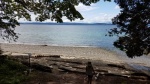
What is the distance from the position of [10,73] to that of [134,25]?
29.9 feet

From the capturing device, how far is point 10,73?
17172mm

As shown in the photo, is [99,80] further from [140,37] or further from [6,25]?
[6,25]

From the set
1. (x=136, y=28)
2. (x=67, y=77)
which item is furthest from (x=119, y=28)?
(x=67, y=77)

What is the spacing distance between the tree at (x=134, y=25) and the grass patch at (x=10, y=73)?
23.9ft

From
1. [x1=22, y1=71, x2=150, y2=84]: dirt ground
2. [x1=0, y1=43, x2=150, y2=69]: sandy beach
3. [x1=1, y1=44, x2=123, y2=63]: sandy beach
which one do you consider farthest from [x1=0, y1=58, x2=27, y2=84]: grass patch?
[x1=1, y1=44, x2=123, y2=63]: sandy beach

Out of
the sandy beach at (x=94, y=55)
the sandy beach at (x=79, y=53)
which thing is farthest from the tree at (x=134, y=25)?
the sandy beach at (x=79, y=53)

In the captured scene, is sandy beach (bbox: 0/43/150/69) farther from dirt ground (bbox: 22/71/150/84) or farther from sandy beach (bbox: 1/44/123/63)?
dirt ground (bbox: 22/71/150/84)

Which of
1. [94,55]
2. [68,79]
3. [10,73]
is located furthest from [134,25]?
[94,55]

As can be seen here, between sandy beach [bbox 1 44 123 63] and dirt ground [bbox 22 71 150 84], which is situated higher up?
dirt ground [bbox 22 71 150 84]

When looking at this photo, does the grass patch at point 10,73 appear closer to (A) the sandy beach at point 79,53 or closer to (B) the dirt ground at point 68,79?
(B) the dirt ground at point 68,79

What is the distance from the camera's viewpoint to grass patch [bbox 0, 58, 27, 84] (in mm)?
15439

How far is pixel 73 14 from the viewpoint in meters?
15.8

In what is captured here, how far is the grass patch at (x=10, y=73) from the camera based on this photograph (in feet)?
50.7

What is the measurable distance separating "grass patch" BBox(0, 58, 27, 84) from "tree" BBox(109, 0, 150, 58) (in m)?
7.29
